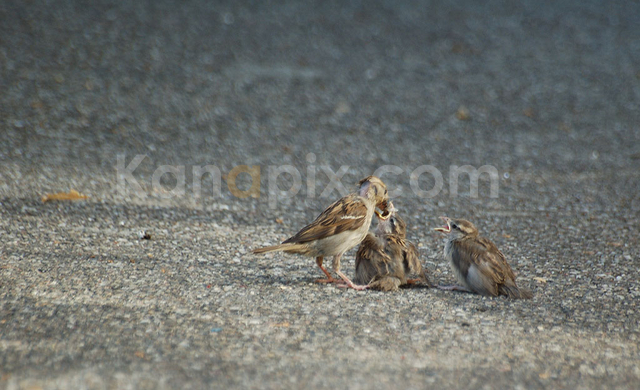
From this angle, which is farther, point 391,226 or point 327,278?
point 391,226

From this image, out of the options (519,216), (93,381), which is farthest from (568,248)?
(93,381)

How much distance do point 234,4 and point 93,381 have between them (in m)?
12.9

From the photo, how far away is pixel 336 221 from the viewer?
17.9 ft

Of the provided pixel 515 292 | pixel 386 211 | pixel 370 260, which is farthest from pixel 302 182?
pixel 515 292

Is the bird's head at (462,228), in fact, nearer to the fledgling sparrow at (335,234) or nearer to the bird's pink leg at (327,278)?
the fledgling sparrow at (335,234)

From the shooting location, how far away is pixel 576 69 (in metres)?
13.3

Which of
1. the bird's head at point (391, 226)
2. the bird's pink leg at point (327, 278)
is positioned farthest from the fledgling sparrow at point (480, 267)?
the bird's pink leg at point (327, 278)

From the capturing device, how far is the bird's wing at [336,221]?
5.37 meters

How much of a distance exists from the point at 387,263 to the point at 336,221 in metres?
0.53

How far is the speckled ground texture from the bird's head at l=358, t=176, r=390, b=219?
0.61m

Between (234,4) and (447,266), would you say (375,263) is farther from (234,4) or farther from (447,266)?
(234,4)

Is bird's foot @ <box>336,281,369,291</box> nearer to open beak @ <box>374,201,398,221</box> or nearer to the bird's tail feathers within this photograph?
open beak @ <box>374,201,398,221</box>

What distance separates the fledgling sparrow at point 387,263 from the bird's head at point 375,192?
1.40 ft

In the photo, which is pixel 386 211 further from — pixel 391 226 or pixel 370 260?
pixel 370 260
